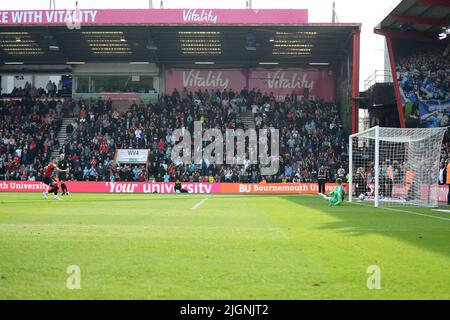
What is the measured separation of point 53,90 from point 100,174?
44.1ft

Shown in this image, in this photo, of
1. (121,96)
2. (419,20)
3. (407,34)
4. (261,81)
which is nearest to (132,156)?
(121,96)

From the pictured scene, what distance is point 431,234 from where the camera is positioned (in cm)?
1247

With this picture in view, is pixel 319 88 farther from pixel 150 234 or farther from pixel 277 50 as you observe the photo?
pixel 150 234

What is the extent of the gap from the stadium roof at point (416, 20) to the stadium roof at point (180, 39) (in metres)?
3.53

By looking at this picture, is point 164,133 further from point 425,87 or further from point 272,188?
point 425,87

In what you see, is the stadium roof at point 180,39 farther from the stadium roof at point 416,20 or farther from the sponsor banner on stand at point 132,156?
the sponsor banner on stand at point 132,156

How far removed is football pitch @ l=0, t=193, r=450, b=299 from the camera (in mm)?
6324

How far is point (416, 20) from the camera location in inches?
1446

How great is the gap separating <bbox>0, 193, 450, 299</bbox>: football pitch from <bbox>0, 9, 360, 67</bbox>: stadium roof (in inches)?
1221

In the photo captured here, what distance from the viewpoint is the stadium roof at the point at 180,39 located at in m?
43.5

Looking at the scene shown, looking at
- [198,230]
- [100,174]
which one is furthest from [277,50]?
[198,230]

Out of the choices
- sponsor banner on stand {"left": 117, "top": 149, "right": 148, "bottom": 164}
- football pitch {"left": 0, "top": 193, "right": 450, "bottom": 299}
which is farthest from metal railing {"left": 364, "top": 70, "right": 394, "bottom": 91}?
football pitch {"left": 0, "top": 193, "right": 450, "bottom": 299}

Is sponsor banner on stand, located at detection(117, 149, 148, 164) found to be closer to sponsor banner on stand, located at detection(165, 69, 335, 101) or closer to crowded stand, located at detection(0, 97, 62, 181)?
crowded stand, located at detection(0, 97, 62, 181)

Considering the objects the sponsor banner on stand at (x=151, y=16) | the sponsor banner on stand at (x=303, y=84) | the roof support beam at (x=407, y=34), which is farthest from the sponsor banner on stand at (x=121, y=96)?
the roof support beam at (x=407, y=34)
